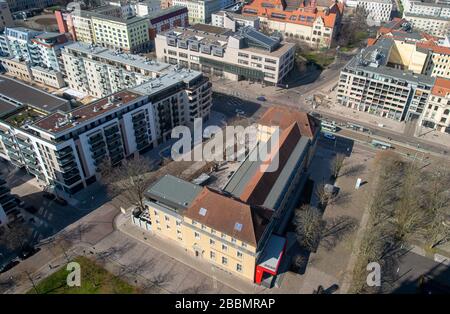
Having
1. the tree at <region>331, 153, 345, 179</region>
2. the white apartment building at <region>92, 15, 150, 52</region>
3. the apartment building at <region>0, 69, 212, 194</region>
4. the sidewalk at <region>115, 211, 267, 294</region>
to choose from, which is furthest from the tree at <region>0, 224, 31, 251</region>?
the white apartment building at <region>92, 15, 150, 52</region>

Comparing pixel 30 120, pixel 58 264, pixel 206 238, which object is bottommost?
pixel 58 264

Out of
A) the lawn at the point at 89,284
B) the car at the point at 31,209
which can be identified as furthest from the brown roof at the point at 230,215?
the car at the point at 31,209

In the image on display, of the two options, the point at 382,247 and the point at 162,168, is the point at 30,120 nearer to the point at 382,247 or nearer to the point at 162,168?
the point at 162,168

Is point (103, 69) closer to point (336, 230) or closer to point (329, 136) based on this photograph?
point (329, 136)

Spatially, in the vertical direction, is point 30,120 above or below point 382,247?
above

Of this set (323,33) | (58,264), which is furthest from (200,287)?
(323,33)

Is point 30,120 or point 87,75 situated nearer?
point 30,120
